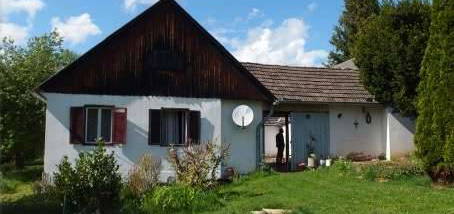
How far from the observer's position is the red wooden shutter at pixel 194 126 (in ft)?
65.6

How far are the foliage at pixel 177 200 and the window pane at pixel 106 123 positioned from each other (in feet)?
19.8

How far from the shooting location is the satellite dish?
20.4 meters

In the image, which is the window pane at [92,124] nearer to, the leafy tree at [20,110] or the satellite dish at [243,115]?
the satellite dish at [243,115]

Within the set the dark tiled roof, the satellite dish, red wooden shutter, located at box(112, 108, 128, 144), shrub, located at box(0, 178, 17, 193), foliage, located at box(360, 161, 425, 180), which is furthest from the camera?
shrub, located at box(0, 178, 17, 193)

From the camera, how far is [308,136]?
2273 centimetres

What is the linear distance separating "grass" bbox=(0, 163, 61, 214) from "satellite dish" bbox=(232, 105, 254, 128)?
705 centimetres

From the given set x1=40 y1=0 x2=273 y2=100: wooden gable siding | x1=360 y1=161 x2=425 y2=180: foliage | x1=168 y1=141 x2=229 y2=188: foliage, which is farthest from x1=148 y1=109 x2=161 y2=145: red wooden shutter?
x1=360 y1=161 x2=425 y2=180: foliage

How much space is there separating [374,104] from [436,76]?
27.4 ft

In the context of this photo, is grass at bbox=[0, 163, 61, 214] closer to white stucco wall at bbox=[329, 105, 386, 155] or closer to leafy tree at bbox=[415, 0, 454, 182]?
leafy tree at bbox=[415, 0, 454, 182]

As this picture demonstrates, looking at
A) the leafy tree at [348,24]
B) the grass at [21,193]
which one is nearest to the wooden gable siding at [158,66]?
the grass at [21,193]

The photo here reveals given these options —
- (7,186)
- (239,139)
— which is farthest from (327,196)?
(7,186)

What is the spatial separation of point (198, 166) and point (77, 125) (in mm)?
5788

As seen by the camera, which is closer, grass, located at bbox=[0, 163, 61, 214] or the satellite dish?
grass, located at bbox=[0, 163, 61, 214]

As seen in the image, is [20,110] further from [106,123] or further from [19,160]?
[106,123]
